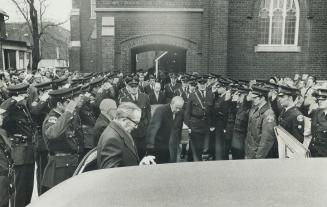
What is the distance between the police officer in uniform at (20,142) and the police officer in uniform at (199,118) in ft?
12.0

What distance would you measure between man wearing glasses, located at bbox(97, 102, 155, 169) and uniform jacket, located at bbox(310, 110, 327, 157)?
3243mm

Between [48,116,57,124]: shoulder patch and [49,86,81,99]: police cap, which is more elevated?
[49,86,81,99]: police cap

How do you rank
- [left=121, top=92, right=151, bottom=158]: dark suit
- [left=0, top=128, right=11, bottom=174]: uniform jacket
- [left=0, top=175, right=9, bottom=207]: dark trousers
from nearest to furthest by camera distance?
1. [left=0, top=175, right=9, bottom=207]: dark trousers
2. [left=0, top=128, right=11, bottom=174]: uniform jacket
3. [left=121, top=92, right=151, bottom=158]: dark suit

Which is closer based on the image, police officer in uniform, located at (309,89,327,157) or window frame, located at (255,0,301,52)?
police officer in uniform, located at (309,89,327,157)

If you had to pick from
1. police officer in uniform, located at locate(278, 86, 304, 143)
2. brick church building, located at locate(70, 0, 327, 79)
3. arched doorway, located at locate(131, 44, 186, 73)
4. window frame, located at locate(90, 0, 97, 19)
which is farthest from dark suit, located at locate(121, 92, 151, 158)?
window frame, located at locate(90, 0, 97, 19)

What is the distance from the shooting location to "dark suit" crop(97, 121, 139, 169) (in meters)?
3.04

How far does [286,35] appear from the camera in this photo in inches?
640

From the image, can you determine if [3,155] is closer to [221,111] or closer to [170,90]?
[221,111]

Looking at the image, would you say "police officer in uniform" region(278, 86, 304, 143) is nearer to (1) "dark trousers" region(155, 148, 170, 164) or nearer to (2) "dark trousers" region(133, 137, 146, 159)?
(1) "dark trousers" region(155, 148, 170, 164)

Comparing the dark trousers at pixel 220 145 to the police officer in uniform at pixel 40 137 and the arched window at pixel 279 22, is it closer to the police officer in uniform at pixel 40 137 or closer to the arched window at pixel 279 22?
the police officer in uniform at pixel 40 137

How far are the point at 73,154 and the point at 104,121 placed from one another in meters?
0.59

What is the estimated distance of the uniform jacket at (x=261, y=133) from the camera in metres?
5.44

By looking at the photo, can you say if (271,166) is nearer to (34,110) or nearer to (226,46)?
(34,110)

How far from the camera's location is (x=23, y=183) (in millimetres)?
5277
